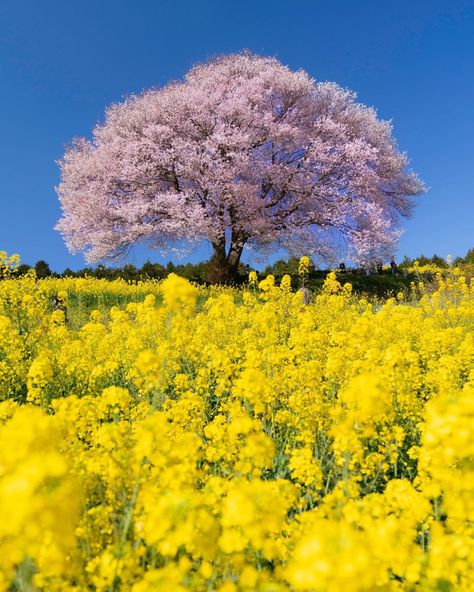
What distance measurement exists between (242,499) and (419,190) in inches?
1122

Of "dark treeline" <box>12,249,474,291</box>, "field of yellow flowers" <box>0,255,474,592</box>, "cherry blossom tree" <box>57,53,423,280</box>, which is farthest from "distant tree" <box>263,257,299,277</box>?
"field of yellow flowers" <box>0,255,474,592</box>

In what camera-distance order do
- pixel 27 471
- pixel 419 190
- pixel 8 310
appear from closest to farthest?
1. pixel 27 471
2. pixel 8 310
3. pixel 419 190

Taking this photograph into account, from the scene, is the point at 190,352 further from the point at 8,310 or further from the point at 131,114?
the point at 131,114

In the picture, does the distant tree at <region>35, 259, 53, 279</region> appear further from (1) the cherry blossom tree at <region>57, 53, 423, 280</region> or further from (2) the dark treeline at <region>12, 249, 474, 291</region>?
(1) the cherry blossom tree at <region>57, 53, 423, 280</region>

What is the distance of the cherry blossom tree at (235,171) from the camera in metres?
22.1

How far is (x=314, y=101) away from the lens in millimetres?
24969

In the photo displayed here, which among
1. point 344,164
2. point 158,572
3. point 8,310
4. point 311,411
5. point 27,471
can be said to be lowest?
point 158,572

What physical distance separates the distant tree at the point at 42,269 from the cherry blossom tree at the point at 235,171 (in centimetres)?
318

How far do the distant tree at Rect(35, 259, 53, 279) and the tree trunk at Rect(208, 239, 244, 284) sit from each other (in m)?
9.43

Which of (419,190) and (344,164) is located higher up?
(419,190)

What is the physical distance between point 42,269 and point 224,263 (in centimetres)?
1050

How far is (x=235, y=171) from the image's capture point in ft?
72.0

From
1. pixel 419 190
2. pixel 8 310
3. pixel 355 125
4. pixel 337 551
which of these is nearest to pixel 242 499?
pixel 337 551

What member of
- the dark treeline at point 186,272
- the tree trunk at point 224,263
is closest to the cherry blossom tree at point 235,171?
the tree trunk at point 224,263
